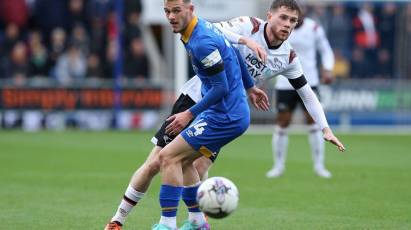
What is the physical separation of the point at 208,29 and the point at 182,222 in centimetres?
233

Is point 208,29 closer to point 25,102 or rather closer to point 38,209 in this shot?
point 38,209

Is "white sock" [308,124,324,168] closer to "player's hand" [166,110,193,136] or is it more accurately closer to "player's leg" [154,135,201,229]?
"player's leg" [154,135,201,229]

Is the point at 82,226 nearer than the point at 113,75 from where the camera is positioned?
Yes

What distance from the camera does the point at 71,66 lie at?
2406cm

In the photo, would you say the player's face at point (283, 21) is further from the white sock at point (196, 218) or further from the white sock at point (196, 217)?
the white sock at point (196, 218)

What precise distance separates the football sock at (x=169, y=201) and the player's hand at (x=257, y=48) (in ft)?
4.46

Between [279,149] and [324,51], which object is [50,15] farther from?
[279,149]

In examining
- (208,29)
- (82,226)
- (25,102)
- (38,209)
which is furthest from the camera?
(25,102)

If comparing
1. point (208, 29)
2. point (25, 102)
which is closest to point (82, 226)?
point (208, 29)

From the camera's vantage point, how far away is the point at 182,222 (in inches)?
377

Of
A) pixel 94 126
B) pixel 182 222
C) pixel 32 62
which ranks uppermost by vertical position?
pixel 182 222

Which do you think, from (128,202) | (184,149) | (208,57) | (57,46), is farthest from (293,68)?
(57,46)

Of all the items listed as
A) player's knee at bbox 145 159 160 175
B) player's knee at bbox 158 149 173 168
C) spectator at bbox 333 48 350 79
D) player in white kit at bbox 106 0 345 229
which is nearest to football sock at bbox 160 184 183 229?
player's knee at bbox 158 149 173 168

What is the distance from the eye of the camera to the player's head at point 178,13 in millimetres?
8055
